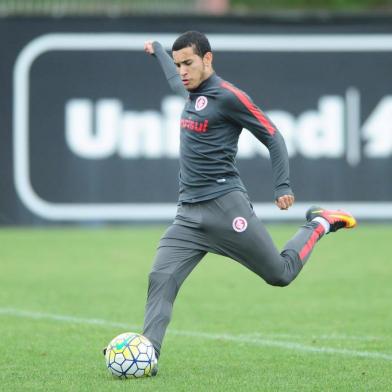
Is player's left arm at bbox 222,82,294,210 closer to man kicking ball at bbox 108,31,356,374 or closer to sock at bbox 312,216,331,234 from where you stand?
man kicking ball at bbox 108,31,356,374

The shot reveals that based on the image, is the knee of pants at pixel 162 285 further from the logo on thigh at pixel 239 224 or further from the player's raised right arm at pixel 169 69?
the player's raised right arm at pixel 169 69

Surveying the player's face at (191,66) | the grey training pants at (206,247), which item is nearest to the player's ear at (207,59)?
the player's face at (191,66)

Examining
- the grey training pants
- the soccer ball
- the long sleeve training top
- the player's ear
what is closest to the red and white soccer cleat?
the grey training pants

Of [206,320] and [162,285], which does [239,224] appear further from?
[206,320]

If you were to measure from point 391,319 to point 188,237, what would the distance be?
10.6ft

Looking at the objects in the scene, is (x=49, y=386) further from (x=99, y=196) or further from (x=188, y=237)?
(x=99, y=196)

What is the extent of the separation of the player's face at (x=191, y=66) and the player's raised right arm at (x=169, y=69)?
72 cm

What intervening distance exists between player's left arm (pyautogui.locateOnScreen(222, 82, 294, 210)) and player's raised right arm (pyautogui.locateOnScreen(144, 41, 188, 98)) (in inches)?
35.6

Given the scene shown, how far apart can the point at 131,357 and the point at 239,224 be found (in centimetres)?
118

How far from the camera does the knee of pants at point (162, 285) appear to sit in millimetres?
7938

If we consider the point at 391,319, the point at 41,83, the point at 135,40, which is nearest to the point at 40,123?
the point at 41,83

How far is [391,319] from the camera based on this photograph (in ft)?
34.8

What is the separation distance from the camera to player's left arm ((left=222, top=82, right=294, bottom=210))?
25.8 feet

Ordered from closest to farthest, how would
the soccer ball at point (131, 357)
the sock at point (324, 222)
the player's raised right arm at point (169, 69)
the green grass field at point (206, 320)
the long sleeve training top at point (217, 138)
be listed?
the soccer ball at point (131, 357) < the green grass field at point (206, 320) < the long sleeve training top at point (217, 138) < the sock at point (324, 222) < the player's raised right arm at point (169, 69)
